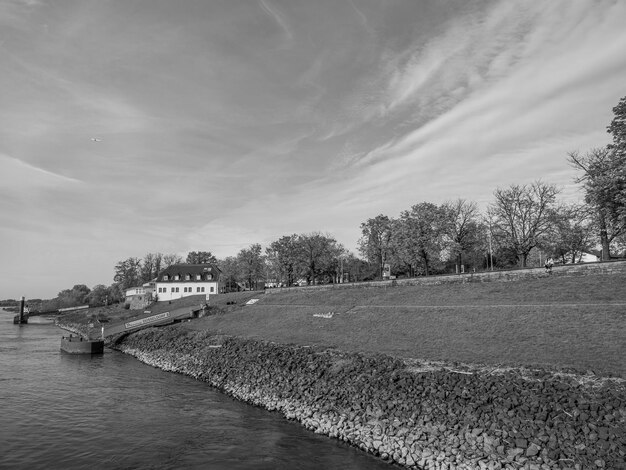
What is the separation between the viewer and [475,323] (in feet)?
96.2

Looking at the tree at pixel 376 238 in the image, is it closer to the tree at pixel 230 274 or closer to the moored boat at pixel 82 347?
the tree at pixel 230 274

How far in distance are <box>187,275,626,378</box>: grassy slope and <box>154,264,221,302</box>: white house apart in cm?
4756

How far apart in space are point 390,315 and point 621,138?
2492cm

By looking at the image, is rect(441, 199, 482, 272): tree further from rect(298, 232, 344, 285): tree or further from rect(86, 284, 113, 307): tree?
rect(86, 284, 113, 307): tree

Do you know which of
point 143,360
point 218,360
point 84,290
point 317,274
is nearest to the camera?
point 218,360

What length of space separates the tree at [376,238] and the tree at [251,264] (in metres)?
34.3

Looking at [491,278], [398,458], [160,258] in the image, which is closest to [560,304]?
[491,278]

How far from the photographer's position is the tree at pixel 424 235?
69812 millimetres

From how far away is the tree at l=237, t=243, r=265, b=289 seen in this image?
367 ft

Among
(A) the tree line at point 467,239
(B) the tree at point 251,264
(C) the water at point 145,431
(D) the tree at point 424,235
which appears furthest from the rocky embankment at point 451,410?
(B) the tree at point 251,264

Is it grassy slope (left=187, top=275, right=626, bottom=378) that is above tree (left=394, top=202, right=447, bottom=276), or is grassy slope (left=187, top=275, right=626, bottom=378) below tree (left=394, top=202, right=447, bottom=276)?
below

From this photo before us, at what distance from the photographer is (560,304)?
1166 inches

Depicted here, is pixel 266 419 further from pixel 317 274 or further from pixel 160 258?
pixel 160 258

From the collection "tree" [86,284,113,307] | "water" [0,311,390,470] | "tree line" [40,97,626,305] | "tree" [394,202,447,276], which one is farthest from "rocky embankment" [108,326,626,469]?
"tree" [86,284,113,307]
